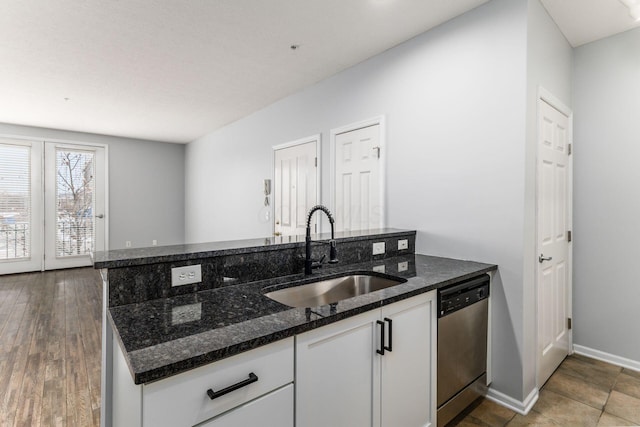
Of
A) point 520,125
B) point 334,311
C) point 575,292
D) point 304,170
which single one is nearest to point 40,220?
point 304,170

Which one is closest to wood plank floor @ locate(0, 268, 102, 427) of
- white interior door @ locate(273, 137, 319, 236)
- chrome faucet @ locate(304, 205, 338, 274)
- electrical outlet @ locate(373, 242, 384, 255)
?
chrome faucet @ locate(304, 205, 338, 274)

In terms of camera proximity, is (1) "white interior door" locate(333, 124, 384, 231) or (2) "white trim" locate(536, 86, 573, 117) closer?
(2) "white trim" locate(536, 86, 573, 117)

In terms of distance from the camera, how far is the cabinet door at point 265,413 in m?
0.96

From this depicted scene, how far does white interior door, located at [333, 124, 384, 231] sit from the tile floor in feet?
5.13

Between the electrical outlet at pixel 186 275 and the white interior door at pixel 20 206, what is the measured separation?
6.19 metres

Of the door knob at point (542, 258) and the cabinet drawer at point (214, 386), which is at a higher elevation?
the door knob at point (542, 258)

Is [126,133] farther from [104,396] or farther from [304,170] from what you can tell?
[104,396]

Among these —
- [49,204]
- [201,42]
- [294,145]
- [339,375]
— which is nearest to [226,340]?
[339,375]

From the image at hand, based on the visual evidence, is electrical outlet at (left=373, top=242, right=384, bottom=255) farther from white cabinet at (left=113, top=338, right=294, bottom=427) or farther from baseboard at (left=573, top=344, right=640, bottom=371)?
baseboard at (left=573, top=344, right=640, bottom=371)

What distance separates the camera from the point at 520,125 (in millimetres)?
2047

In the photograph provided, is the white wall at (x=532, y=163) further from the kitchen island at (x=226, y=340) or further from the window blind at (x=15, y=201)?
the window blind at (x=15, y=201)

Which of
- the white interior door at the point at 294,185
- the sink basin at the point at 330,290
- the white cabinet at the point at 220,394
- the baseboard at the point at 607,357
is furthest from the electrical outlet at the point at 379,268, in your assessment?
the baseboard at the point at 607,357

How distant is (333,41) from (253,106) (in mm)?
2040

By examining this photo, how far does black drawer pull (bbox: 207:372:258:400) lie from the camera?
35.9 inches
